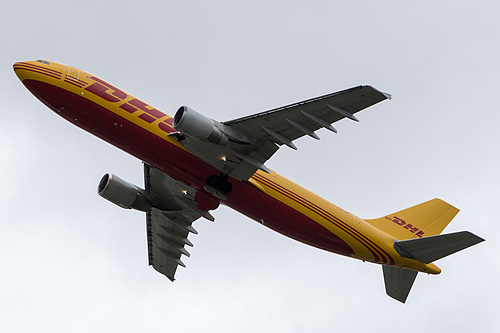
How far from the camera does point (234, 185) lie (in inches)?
1385

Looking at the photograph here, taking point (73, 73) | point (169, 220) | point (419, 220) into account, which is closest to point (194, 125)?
point (73, 73)

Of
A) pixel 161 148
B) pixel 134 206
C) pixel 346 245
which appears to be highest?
pixel 161 148

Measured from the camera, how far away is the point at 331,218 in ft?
120

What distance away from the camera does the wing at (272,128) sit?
30406mm

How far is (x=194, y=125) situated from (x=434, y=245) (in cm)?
1484

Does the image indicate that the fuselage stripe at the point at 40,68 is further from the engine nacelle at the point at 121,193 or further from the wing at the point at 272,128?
the engine nacelle at the point at 121,193

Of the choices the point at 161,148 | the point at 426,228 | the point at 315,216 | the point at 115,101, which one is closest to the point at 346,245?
the point at 315,216

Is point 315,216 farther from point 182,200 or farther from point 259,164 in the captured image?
point 182,200

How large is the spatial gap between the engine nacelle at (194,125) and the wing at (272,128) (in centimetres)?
80

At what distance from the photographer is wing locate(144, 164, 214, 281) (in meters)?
40.2

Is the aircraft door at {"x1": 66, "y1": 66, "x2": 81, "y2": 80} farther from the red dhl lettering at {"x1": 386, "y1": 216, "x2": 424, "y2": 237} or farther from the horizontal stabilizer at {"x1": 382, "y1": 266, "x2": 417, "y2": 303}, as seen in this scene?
the horizontal stabilizer at {"x1": 382, "y1": 266, "x2": 417, "y2": 303}

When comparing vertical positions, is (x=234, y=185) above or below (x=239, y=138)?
below

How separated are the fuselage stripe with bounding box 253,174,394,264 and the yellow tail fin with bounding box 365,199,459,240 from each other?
84.9 inches

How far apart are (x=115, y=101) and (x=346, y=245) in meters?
14.6
